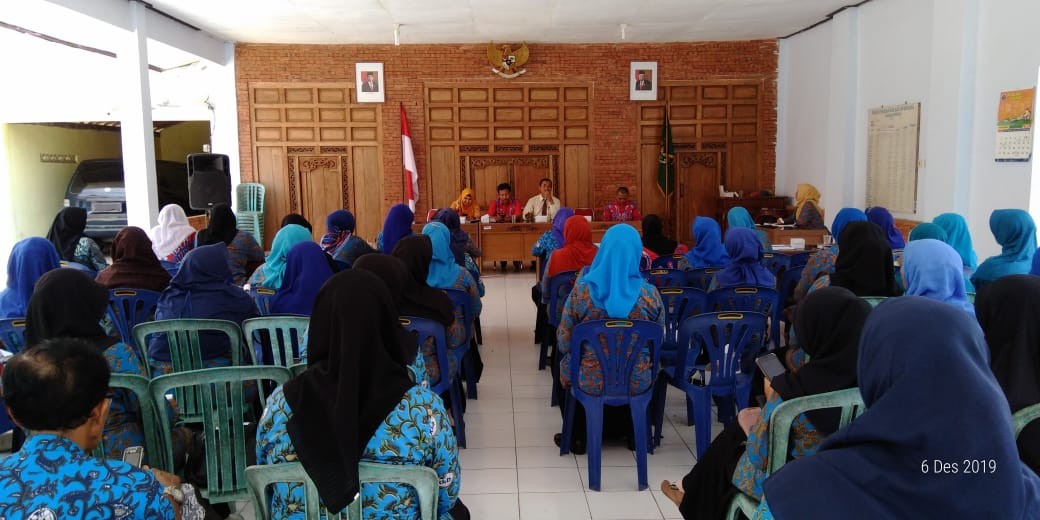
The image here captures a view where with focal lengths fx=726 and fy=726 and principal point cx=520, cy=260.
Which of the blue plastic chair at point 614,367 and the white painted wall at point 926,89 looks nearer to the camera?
the blue plastic chair at point 614,367

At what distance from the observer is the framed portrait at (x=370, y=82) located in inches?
431

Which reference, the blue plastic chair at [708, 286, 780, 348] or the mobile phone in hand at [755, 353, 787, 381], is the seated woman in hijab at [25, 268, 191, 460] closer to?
the mobile phone in hand at [755, 353, 787, 381]

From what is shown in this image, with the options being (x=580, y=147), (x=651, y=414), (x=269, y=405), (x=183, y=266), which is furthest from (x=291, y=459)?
(x=580, y=147)

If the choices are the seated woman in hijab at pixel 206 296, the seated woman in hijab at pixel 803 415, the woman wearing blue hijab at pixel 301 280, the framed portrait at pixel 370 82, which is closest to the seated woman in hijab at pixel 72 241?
the seated woman in hijab at pixel 206 296

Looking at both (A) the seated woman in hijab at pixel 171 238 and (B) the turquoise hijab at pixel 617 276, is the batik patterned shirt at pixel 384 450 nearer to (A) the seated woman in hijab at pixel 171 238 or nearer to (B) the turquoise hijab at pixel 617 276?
(B) the turquoise hijab at pixel 617 276

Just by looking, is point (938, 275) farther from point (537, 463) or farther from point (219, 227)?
point (219, 227)

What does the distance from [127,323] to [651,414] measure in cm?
300

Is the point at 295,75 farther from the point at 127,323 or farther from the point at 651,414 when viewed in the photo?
the point at 651,414

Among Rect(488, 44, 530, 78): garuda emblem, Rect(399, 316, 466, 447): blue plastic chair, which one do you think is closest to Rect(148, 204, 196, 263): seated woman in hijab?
Rect(399, 316, 466, 447): blue plastic chair

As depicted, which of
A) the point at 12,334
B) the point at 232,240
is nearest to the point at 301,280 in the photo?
the point at 12,334

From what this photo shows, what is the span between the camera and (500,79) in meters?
11.1

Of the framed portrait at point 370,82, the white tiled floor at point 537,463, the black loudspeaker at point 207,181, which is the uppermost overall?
the framed portrait at point 370,82

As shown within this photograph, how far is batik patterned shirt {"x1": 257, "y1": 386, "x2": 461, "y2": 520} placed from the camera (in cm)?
190

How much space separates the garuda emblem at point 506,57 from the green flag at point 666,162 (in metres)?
2.37
